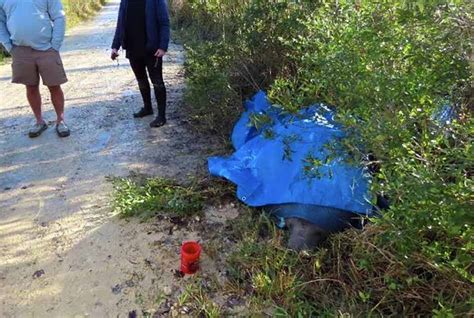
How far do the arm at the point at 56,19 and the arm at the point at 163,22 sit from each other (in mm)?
887

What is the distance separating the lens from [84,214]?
3049 millimetres

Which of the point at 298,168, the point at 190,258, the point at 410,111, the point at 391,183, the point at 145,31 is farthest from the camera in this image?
the point at 145,31

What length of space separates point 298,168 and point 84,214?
1.63 metres

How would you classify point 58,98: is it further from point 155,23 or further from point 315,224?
point 315,224

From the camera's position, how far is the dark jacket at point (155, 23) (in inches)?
154

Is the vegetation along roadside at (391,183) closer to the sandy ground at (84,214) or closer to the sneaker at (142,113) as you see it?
the sandy ground at (84,214)

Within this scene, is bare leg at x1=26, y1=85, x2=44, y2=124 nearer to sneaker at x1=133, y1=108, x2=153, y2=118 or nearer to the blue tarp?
sneaker at x1=133, y1=108, x2=153, y2=118

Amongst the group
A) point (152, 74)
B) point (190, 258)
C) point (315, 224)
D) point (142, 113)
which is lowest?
point (142, 113)

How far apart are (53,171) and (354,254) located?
2.69 m

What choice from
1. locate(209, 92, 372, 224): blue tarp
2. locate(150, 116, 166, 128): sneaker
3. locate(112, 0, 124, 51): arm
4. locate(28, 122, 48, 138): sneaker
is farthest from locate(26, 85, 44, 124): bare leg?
locate(209, 92, 372, 224): blue tarp

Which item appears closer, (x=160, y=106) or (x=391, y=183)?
(x=391, y=183)

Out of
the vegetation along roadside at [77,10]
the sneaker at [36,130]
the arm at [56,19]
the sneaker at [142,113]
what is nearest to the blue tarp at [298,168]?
the sneaker at [142,113]

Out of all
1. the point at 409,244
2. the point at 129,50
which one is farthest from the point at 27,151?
the point at 409,244

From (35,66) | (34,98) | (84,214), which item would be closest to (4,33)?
(35,66)
